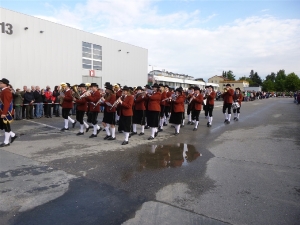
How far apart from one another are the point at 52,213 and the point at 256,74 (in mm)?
149048

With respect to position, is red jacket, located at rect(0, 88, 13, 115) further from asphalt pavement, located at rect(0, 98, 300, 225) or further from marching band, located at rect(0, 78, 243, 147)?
asphalt pavement, located at rect(0, 98, 300, 225)

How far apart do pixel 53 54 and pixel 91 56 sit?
3.96 m

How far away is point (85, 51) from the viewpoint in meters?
21.0

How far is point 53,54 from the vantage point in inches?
720

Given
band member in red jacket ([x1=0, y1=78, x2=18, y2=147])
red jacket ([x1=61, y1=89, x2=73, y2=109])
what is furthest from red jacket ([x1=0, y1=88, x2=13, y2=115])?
red jacket ([x1=61, y1=89, x2=73, y2=109])

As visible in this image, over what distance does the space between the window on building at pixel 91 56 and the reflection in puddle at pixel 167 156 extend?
1536cm

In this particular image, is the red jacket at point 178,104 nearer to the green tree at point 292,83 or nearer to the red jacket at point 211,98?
the red jacket at point 211,98

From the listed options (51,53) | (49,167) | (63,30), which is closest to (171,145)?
(49,167)

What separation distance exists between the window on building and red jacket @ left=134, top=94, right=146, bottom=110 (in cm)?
1263

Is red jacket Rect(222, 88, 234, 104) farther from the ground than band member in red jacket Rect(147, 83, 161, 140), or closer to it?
farther from the ground

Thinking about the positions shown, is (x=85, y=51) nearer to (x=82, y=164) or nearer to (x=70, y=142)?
(x=70, y=142)

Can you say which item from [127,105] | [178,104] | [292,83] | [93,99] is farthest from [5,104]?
[292,83]

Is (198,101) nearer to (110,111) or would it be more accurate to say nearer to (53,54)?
(110,111)

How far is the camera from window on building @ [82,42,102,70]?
21000mm
